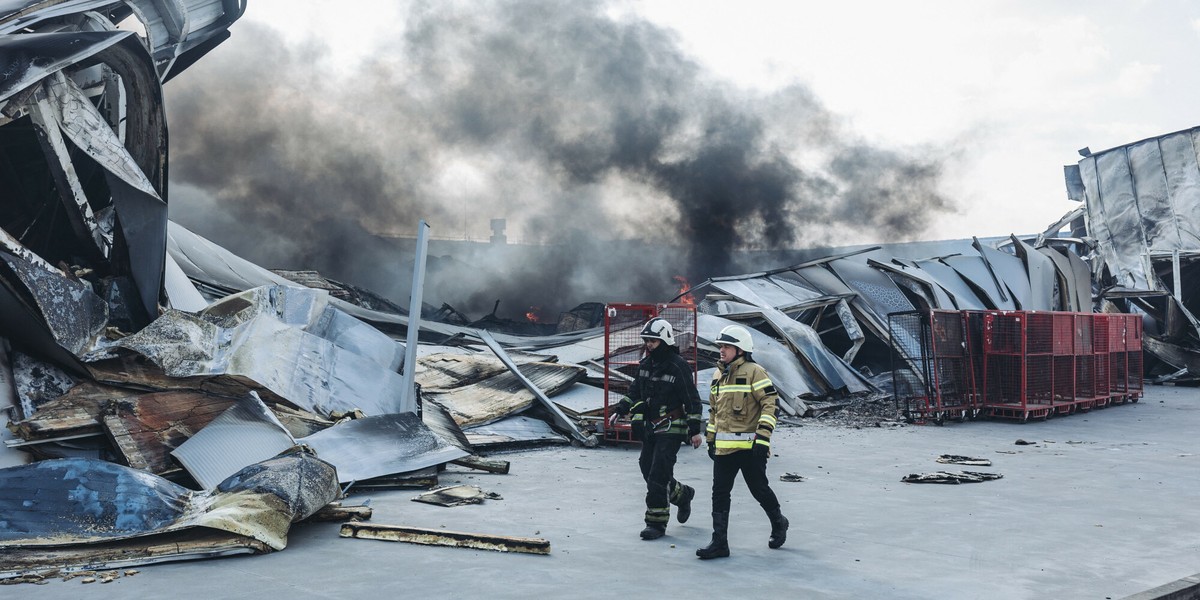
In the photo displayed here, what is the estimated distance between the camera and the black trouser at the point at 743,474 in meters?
5.42

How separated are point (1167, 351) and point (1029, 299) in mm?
3490

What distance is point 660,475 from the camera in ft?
19.7

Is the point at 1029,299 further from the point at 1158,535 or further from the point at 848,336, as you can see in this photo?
the point at 1158,535

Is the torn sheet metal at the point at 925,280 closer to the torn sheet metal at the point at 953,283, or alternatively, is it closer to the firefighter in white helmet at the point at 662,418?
the torn sheet metal at the point at 953,283

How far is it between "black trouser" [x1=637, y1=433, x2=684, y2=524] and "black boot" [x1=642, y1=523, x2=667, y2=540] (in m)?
0.03

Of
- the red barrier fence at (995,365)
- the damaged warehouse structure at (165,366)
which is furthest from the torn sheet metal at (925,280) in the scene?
the red barrier fence at (995,365)

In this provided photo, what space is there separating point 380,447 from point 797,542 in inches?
150

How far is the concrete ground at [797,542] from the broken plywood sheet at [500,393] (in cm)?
120

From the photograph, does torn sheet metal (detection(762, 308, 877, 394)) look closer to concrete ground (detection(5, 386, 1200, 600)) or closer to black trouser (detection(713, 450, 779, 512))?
concrete ground (detection(5, 386, 1200, 600))

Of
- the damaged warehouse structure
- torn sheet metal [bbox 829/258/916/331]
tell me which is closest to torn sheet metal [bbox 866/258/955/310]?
torn sheet metal [bbox 829/258/916/331]

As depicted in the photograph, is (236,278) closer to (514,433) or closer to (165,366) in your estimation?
(514,433)

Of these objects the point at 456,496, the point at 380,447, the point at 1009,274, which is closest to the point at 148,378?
the point at 380,447

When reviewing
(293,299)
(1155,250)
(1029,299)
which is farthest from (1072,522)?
(1155,250)

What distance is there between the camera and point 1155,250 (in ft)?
83.1
